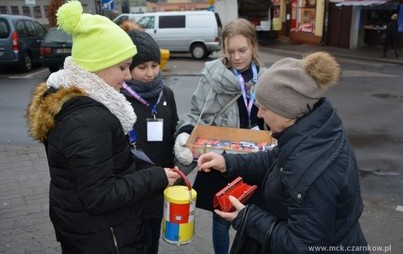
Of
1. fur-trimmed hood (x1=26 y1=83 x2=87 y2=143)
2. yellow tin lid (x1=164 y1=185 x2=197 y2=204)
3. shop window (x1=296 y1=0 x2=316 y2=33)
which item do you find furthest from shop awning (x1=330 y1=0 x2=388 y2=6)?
fur-trimmed hood (x1=26 y1=83 x2=87 y2=143)

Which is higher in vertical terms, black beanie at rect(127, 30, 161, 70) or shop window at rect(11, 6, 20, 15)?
shop window at rect(11, 6, 20, 15)

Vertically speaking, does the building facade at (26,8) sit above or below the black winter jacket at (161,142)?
above

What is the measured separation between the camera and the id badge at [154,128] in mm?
2551

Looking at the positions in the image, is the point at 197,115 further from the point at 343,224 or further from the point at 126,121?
the point at 343,224

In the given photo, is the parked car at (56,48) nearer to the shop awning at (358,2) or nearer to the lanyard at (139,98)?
the lanyard at (139,98)

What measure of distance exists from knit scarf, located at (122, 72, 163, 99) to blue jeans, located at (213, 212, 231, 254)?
102cm

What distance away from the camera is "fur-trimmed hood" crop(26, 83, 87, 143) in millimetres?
1744

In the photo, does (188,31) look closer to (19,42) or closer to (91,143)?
(19,42)

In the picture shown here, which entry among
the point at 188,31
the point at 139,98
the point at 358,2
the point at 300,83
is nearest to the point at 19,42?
the point at 188,31

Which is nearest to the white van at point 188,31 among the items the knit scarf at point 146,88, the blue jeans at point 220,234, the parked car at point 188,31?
the parked car at point 188,31

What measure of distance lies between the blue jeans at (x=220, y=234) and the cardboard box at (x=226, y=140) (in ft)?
2.05

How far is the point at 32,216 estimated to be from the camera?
4035 mm

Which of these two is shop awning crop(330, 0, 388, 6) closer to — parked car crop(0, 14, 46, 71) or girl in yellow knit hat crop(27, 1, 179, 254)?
parked car crop(0, 14, 46, 71)

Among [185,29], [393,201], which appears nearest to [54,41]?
[185,29]
